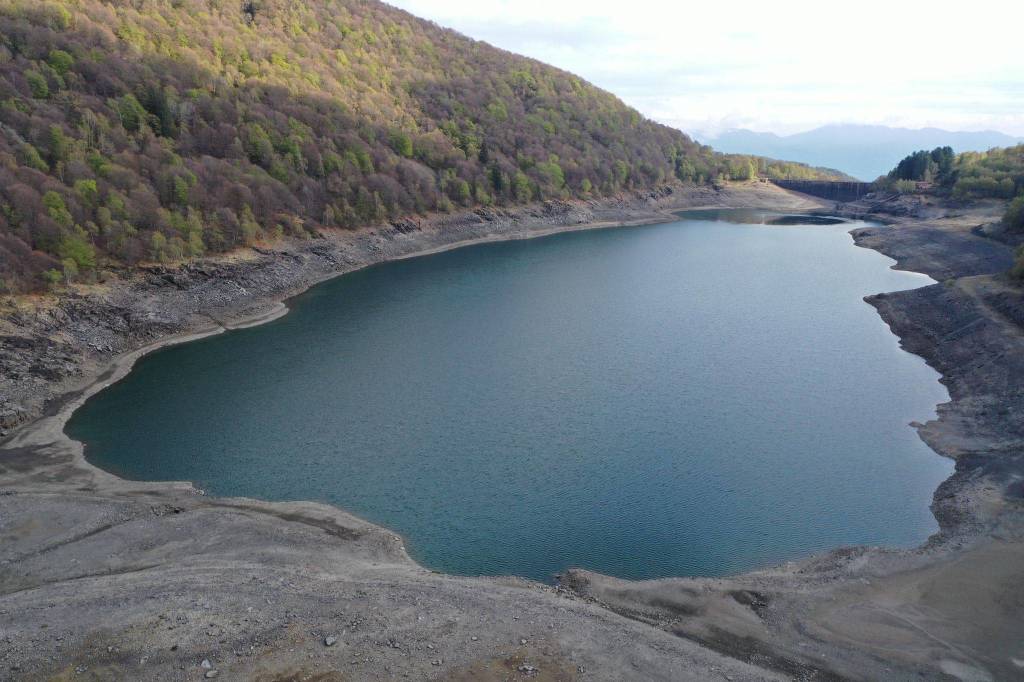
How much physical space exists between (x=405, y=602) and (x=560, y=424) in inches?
837

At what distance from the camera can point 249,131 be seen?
9438cm

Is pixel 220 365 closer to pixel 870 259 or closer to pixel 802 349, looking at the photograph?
pixel 802 349

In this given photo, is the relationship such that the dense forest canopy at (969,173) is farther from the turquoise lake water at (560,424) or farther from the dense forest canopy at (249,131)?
the turquoise lake water at (560,424)

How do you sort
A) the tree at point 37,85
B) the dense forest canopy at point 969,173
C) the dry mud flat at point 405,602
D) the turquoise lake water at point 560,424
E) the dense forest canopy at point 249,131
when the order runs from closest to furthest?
the dry mud flat at point 405,602 → the turquoise lake water at point 560,424 → the dense forest canopy at point 249,131 → the tree at point 37,85 → the dense forest canopy at point 969,173

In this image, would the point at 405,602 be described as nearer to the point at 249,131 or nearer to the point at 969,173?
the point at 249,131

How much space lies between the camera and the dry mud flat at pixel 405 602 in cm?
2380

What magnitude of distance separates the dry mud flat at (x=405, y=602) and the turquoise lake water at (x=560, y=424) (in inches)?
94.4

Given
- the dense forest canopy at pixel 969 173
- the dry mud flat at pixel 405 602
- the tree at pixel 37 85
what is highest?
the tree at pixel 37 85

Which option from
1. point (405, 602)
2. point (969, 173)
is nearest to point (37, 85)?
point (405, 602)

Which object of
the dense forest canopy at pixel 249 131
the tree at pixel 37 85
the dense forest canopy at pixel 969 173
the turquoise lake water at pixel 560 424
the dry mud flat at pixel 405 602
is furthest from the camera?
the dense forest canopy at pixel 969 173

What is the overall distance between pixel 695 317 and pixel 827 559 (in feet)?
145

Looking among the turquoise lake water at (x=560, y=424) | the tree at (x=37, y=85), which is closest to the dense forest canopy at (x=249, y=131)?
the tree at (x=37, y=85)

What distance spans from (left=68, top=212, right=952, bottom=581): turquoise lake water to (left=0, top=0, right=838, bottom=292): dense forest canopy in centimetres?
1636

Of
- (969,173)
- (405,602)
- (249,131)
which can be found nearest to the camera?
(405,602)
